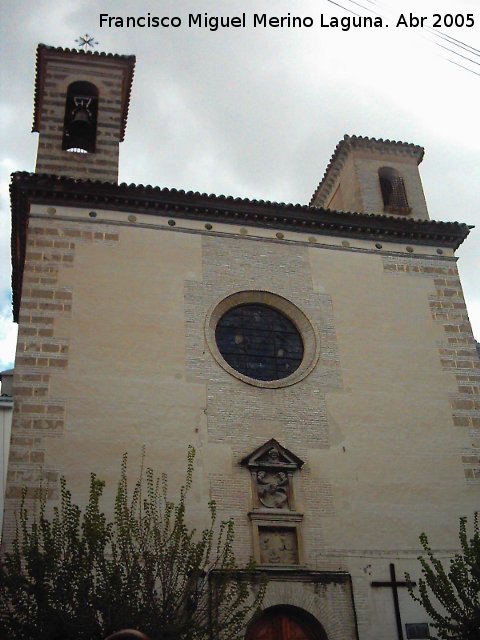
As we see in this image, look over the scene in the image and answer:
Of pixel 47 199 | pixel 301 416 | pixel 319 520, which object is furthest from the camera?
pixel 47 199

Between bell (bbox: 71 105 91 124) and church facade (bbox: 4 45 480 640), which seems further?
bell (bbox: 71 105 91 124)

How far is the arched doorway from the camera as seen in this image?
11633mm

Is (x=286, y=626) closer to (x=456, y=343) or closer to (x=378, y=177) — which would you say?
(x=456, y=343)

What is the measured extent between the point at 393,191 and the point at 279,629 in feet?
33.7

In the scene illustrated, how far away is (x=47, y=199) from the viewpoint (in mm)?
14727

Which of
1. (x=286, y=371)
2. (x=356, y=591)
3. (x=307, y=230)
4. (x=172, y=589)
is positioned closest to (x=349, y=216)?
(x=307, y=230)

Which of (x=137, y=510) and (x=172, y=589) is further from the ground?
(x=137, y=510)

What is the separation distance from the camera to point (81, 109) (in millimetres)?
16938

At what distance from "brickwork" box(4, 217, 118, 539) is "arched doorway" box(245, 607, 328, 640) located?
143 inches

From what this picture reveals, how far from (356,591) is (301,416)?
117 inches

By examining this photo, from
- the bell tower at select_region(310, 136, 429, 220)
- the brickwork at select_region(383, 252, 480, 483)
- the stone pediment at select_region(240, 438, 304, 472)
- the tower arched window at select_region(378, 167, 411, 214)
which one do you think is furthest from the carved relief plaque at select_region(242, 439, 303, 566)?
the tower arched window at select_region(378, 167, 411, 214)

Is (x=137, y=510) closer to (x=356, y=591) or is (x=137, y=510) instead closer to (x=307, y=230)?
(x=356, y=591)

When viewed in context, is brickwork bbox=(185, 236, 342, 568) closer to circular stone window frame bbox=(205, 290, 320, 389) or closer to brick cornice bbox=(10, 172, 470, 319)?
circular stone window frame bbox=(205, 290, 320, 389)

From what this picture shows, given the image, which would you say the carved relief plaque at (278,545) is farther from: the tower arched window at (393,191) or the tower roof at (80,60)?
the tower roof at (80,60)
